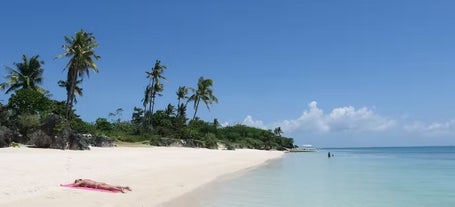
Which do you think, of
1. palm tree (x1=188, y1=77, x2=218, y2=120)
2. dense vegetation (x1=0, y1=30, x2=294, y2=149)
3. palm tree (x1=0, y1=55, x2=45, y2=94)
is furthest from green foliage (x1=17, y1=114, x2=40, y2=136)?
palm tree (x1=188, y1=77, x2=218, y2=120)

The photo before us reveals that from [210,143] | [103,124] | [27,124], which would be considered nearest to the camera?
[27,124]

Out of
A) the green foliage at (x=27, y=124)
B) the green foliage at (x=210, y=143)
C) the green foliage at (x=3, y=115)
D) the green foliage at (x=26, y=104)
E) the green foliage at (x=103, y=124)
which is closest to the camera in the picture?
the green foliage at (x=27, y=124)

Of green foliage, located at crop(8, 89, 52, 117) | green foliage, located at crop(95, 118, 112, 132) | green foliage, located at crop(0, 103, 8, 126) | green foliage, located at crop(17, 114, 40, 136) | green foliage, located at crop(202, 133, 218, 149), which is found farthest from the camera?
green foliage, located at crop(202, 133, 218, 149)

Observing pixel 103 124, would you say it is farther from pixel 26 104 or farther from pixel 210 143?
pixel 26 104

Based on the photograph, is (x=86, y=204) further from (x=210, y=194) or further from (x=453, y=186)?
(x=453, y=186)

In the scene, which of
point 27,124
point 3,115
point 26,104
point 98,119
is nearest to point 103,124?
point 98,119

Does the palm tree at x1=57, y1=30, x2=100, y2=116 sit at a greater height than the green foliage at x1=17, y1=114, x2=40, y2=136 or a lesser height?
greater

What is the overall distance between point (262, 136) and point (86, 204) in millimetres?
87398

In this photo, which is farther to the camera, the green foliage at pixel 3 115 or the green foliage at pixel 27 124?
the green foliage at pixel 3 115

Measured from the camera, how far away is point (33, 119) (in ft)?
93.0

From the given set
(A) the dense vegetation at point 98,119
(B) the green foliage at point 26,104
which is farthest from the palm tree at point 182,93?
(B) the green foliage at point 26,104

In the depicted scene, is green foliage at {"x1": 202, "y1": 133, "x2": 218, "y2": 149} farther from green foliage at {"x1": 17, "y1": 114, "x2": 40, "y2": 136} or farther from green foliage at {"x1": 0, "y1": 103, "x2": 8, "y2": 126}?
green foliage at {"x1": 17, "y1": 114, "x2": 40, "y2": 136}

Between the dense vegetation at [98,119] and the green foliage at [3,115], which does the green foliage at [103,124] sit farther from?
the green foliage at [3,115]

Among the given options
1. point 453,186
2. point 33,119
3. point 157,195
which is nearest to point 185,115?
point 33,119
